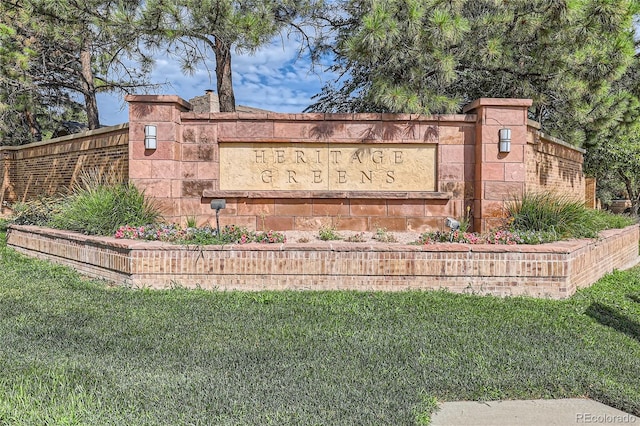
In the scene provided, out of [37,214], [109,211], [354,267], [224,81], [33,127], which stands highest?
[33,127]

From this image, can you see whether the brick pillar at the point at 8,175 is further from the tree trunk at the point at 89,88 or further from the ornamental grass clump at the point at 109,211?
the ornamental grass clump at the point at 109,211

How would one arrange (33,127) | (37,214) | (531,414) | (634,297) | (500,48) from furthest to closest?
(33,127)
(37,214)
(500,48)
(634,297)
(531,414)

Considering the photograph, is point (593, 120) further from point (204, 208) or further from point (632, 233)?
point (204, 208)

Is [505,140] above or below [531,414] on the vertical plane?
above

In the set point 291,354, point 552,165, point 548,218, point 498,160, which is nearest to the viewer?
point 291,354

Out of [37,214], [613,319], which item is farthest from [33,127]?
[613,319]

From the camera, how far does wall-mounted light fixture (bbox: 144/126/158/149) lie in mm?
6820

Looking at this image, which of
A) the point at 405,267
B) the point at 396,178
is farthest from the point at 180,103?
the point at 405,267

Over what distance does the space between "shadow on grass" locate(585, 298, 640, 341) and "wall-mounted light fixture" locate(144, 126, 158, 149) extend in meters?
6.66

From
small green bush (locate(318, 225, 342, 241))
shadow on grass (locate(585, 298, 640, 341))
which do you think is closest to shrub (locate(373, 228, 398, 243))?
small green bush (locate(318, 225, 342, 241))

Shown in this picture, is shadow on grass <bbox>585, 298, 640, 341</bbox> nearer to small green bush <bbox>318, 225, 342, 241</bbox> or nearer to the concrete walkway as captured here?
the concrete walkway

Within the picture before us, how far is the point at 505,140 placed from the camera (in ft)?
22.4

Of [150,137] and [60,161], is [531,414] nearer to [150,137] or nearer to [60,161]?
[150,137]

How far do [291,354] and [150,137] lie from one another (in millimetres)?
4974
